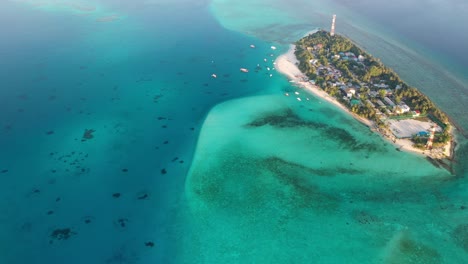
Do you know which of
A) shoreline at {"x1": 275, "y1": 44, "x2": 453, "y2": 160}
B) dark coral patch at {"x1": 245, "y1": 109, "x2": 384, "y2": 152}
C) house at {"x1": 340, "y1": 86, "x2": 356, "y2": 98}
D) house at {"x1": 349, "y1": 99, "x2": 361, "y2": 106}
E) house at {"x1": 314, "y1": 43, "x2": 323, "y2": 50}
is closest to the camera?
shoreline at {"x1": 275, "y1": 44, "x2": 453, "y2": 160}

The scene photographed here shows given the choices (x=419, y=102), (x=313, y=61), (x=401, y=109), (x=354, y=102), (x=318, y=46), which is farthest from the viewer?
(x=318, y=46)

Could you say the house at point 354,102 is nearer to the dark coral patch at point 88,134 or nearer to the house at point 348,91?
the house at point 348,91

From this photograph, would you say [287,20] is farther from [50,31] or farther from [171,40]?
[50,31]

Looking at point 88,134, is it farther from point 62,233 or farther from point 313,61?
point 313,61

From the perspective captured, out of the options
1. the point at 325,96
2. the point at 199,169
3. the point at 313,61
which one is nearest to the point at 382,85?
the point at 325,96

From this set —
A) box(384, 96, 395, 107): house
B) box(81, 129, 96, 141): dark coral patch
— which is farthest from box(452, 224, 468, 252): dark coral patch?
box(81, 129, 96, 141): dark coral patch

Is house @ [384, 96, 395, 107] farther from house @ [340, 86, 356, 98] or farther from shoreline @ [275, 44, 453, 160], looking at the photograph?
shoreline @ [275, 44, 453, 160]

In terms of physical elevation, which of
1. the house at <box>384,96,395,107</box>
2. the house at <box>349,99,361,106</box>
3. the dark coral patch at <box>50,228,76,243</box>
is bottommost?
the dark coral patch at <box>50,228,76,243</box>
